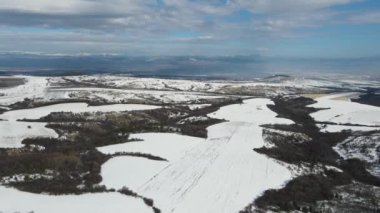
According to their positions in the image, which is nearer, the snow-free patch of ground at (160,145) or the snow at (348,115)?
the snow-free patch of ground at (160,145)

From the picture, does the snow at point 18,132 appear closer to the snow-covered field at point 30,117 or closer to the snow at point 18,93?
the snow-covered field at point 30,117

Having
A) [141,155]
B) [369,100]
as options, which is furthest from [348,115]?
Answer: [141,155]

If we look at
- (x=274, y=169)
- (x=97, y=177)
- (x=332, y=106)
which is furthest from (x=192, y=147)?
(x=332, y=106)

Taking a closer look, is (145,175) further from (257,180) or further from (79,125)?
(79,125)

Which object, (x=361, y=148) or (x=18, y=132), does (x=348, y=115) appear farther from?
(x=18, y=132)

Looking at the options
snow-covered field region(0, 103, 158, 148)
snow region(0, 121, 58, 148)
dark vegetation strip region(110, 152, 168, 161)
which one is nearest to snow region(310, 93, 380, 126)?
snow-covered field region(0, 103, 158, 148)

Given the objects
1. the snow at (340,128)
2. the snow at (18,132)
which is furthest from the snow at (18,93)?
the snow at (340,128)

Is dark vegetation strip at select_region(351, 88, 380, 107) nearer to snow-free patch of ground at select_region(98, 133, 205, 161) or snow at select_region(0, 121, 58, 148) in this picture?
snow-free patch of ground at select_region(98, 133, 205, 161)
